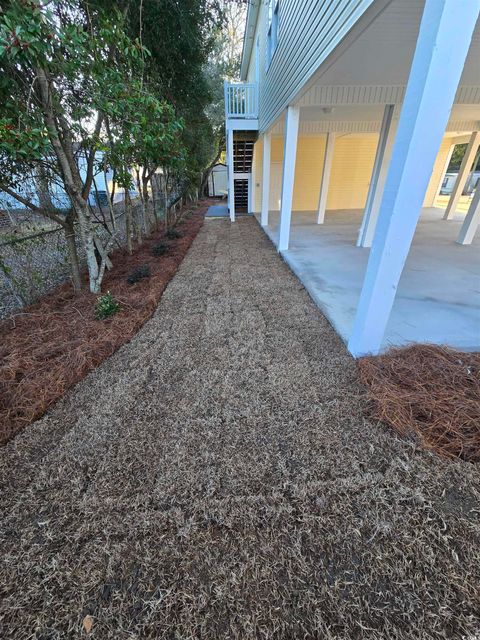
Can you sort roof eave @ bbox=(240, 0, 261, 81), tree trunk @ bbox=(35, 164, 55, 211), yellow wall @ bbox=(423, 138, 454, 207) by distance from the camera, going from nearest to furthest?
tree trunk @ bbox=(35, 164, 55, 211) → roof eave @ bbox=(240, 0, 261, 81) → yellow wall @ bbox=(423, 138, 454, 207)

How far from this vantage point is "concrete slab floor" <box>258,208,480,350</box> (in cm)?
270

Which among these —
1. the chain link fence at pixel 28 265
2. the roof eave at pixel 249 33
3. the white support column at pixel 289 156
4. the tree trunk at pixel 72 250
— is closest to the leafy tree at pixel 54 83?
the tree trunk at pixel 72 250

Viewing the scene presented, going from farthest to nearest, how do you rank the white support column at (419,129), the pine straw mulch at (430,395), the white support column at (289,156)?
the white support column at (289,156), the pine straw mulch at (430,395), the white support column at (419,129)

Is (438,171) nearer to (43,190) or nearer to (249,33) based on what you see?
(249,33)

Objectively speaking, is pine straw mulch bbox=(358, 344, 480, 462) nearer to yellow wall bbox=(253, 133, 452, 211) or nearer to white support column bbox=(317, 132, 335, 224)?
white support column bbox=(317, 132, 335, 224)

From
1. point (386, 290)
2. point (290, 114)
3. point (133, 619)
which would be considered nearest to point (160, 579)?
point (133, 619)

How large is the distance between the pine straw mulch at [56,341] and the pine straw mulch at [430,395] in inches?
96.1

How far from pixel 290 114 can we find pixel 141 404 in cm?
510

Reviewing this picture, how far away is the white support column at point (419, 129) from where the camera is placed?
4.46 ft

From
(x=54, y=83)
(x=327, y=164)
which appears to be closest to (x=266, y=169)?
(x=327, y=164)

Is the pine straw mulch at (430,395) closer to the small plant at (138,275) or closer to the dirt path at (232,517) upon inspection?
the dirt path at (232,517)

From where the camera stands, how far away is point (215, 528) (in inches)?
51.4

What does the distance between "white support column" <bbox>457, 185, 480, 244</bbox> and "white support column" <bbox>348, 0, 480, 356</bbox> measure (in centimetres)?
492

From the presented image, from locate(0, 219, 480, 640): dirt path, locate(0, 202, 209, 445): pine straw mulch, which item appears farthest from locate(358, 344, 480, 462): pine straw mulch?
locate(0, 202, 209, 445): pine straw mulch
